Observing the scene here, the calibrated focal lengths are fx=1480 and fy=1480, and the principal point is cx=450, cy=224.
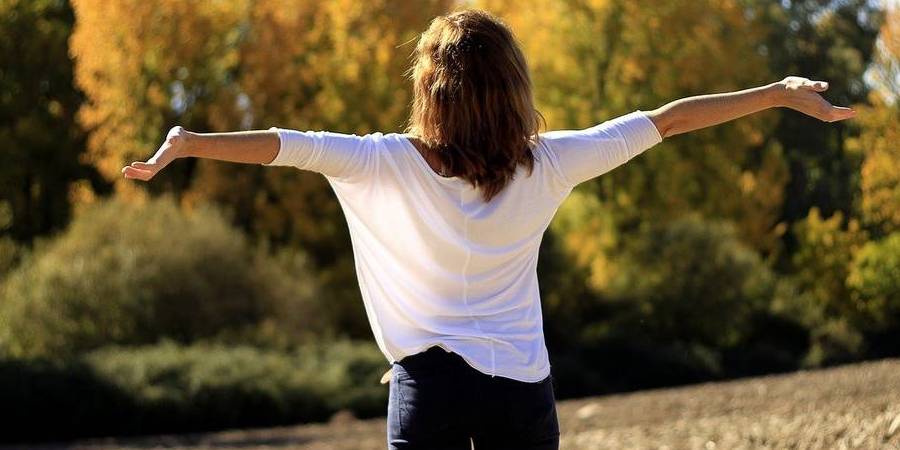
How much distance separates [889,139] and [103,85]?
1518 cm

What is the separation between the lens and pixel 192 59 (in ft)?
94.2

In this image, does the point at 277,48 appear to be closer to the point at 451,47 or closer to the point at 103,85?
the point at 103,85

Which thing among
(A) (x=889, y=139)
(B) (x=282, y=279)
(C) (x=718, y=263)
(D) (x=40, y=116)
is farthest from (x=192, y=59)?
(A) (x=889, y=139)

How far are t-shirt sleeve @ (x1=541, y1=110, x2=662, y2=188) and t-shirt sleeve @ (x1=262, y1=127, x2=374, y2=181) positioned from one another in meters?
0.43

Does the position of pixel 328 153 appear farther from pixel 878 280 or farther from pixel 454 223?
pixel 878 280

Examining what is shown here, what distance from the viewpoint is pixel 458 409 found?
3.07 meters

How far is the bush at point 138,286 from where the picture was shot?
805 inches

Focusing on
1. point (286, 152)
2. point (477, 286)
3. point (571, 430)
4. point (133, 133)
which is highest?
point (133, 133)

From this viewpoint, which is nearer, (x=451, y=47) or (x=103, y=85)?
(x=451, y=47)

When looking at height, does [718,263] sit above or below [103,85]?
below

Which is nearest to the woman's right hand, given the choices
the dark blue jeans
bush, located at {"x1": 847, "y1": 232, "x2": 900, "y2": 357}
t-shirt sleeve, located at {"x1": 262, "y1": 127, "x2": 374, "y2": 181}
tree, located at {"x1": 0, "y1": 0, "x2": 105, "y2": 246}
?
t-shirt sleeve, located at {"x1": 262, "y1": 127, "x2": 374, "y2": 181}

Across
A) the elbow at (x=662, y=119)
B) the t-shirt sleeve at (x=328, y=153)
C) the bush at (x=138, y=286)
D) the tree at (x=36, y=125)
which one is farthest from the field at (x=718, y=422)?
the tree at (x=36, y=125)

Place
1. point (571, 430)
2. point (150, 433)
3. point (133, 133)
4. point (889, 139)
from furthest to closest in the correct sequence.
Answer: point (133, 133), point (889, 139), point (150, 433), point (571, 430)

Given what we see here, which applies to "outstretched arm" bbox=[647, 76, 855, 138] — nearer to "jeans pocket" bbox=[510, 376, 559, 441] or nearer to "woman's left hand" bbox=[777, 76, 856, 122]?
"woman's left hand" bbox=[777, 76, 856, 122]
